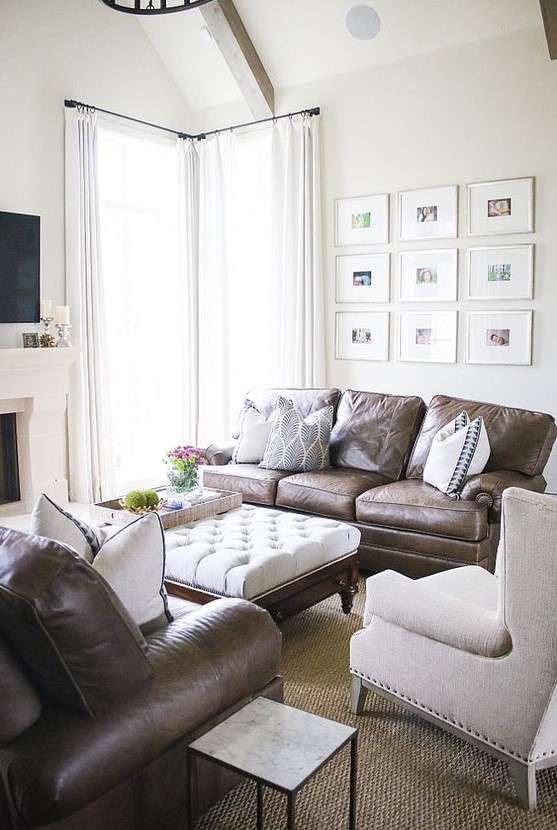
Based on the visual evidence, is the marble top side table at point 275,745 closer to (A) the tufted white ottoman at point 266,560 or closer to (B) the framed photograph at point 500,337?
(A) the tufted white ottoman at point 266,560

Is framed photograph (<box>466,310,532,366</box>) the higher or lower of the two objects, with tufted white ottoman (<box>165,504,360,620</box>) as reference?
higher

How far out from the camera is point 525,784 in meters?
2.22

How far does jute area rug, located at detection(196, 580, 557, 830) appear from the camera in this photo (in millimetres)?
2170

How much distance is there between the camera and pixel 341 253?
20.4ft

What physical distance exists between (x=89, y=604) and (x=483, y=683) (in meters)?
1.24

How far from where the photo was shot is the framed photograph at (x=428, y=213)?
18.4ft

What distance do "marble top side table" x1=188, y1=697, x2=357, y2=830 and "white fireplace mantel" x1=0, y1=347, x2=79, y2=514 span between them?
3.75 m

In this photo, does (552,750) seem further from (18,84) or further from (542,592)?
(18,84)

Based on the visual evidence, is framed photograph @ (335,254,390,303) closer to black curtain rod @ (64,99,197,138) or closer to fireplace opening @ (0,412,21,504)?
black curtain rod @ (64,99,197,138)

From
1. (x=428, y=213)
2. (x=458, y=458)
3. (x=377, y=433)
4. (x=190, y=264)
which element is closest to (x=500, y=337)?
(x=428, y=213)

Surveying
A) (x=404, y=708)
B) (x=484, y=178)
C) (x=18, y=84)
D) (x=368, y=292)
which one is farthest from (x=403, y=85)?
(x=404, y=708)

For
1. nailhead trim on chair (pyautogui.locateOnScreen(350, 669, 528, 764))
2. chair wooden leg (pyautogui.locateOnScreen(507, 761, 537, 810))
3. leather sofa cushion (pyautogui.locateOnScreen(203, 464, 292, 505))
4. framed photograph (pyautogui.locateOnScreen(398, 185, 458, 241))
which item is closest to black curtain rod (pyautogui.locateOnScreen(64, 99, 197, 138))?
framed photograph (pyautogui.locateOnScreen(398, 185, 458, 241))

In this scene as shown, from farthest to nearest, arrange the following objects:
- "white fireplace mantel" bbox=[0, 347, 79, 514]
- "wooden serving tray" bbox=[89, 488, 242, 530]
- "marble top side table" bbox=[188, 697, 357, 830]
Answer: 1. "white fireplace mantel" bbox=[0, 347, 79, 514]
2. "wooden serving tray" bbox=[89, 488, 242, 530]
3. "marble top side table" bbox=[188, 697, 357, 830]

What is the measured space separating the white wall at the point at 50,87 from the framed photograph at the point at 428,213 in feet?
7.69
